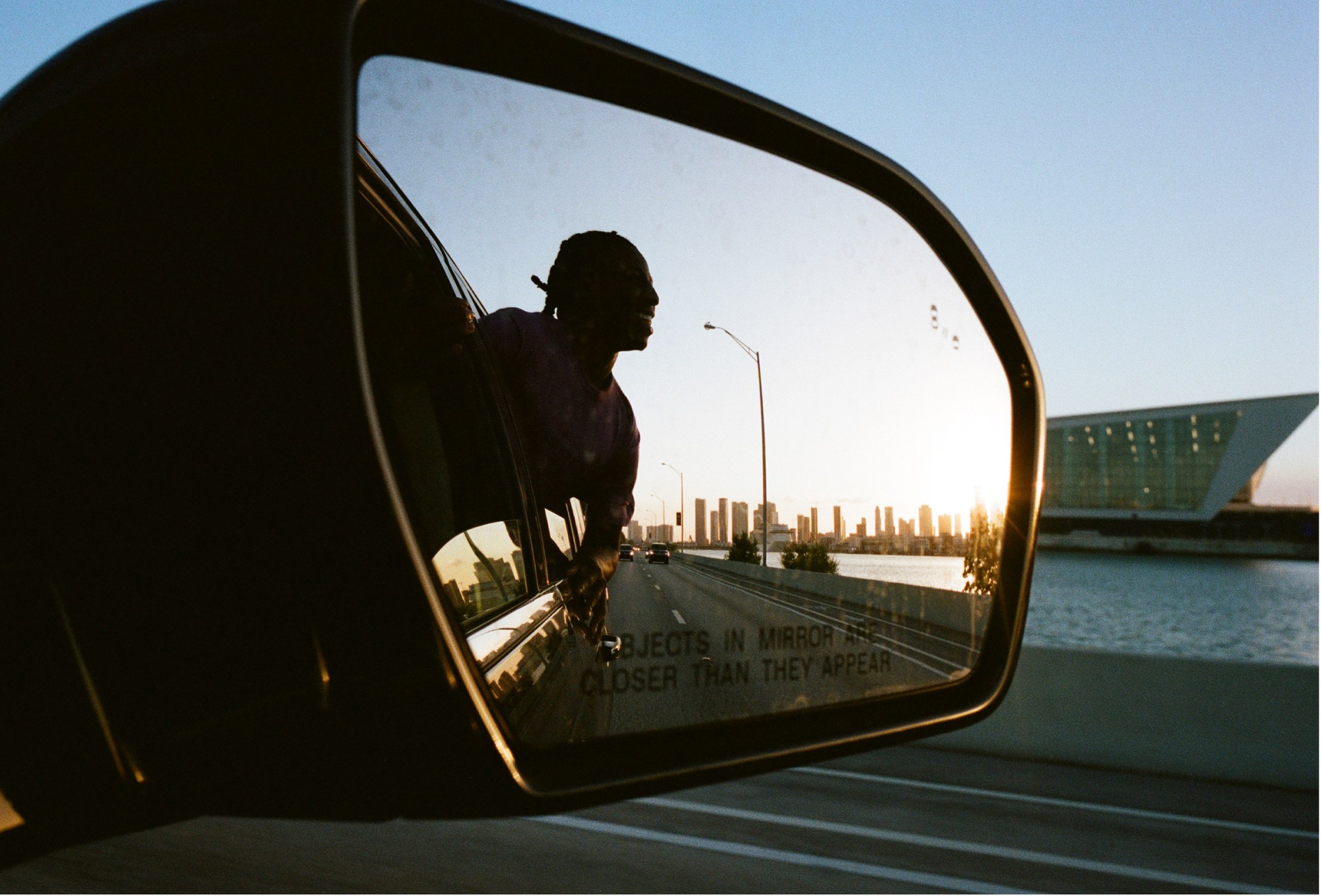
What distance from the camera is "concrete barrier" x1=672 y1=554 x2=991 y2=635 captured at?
1283 millimetres

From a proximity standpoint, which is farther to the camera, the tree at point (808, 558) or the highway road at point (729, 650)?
the tree at point (808, 558)

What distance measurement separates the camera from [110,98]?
2.71ft

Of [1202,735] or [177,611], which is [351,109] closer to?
[177,611]

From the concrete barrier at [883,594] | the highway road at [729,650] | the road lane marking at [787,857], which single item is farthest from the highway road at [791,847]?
the highway road at [729,650]

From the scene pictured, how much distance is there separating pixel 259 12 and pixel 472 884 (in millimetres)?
5153

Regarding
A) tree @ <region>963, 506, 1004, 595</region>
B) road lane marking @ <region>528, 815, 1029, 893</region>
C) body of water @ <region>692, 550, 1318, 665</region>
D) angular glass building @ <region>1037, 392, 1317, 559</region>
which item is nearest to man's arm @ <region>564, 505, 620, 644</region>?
tree @ <region>963, 506, 1004, 595</region>

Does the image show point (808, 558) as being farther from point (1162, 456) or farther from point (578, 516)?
point (1162, 456)

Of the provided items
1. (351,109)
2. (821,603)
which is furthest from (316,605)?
(821,603)

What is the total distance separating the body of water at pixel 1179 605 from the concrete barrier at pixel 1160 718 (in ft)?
125

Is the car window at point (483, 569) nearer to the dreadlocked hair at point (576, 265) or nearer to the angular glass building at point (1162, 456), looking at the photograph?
the dreadlocked hair at point (576, 265)

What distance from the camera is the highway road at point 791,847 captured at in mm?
5117

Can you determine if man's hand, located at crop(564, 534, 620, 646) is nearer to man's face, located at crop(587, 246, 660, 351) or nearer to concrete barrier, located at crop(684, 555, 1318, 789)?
man's face, located at crop(587, 246, 660, 351)

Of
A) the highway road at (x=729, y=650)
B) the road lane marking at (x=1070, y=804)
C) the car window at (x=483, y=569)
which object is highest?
the car window at (x=483, y=569)

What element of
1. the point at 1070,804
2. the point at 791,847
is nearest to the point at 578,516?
the point at 791,847
